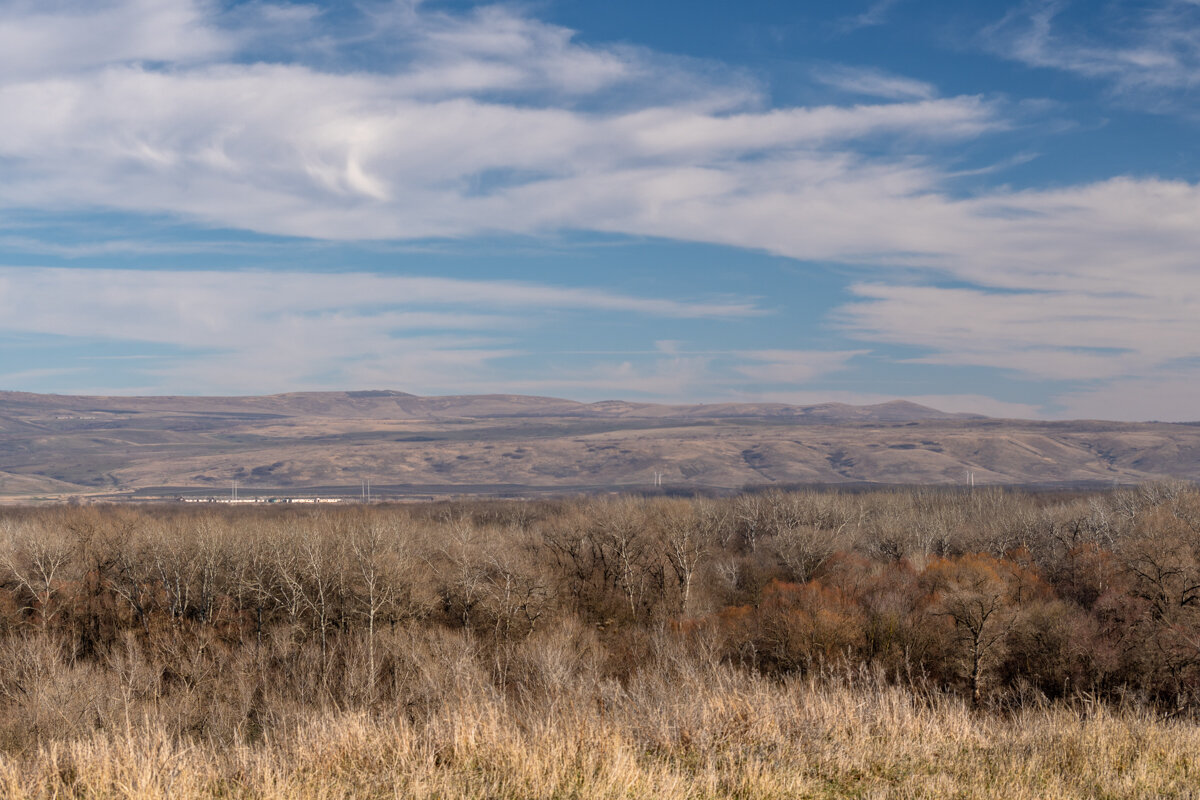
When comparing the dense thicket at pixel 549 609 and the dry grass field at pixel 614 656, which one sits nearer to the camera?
the dry grass field at pixel 614 656

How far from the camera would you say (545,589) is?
249 ft

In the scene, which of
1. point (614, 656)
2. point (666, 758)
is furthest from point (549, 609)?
point (666, 758)

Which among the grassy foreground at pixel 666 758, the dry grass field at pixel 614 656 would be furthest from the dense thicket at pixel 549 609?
the grassy foreground at pixel 666 758

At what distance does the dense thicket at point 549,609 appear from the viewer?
50.0 metres

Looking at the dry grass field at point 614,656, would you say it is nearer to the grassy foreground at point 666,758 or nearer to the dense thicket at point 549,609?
the grassy foreground at point 666,758

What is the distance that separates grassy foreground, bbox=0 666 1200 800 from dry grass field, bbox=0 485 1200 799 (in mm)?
50

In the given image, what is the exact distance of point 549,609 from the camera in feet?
245

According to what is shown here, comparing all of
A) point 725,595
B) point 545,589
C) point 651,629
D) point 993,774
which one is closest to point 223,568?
point 545,589

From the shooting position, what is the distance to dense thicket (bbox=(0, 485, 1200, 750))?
164 ft

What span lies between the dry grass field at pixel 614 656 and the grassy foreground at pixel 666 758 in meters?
0.05

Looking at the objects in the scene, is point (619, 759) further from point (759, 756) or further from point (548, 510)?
point (548, 510)

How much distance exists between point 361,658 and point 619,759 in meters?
51.4

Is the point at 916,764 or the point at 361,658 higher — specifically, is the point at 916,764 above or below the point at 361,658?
above

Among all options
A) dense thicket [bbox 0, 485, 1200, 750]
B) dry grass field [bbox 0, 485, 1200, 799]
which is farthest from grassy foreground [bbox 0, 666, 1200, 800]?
dense thicket [bbox 0, 485, 1200, 750]
